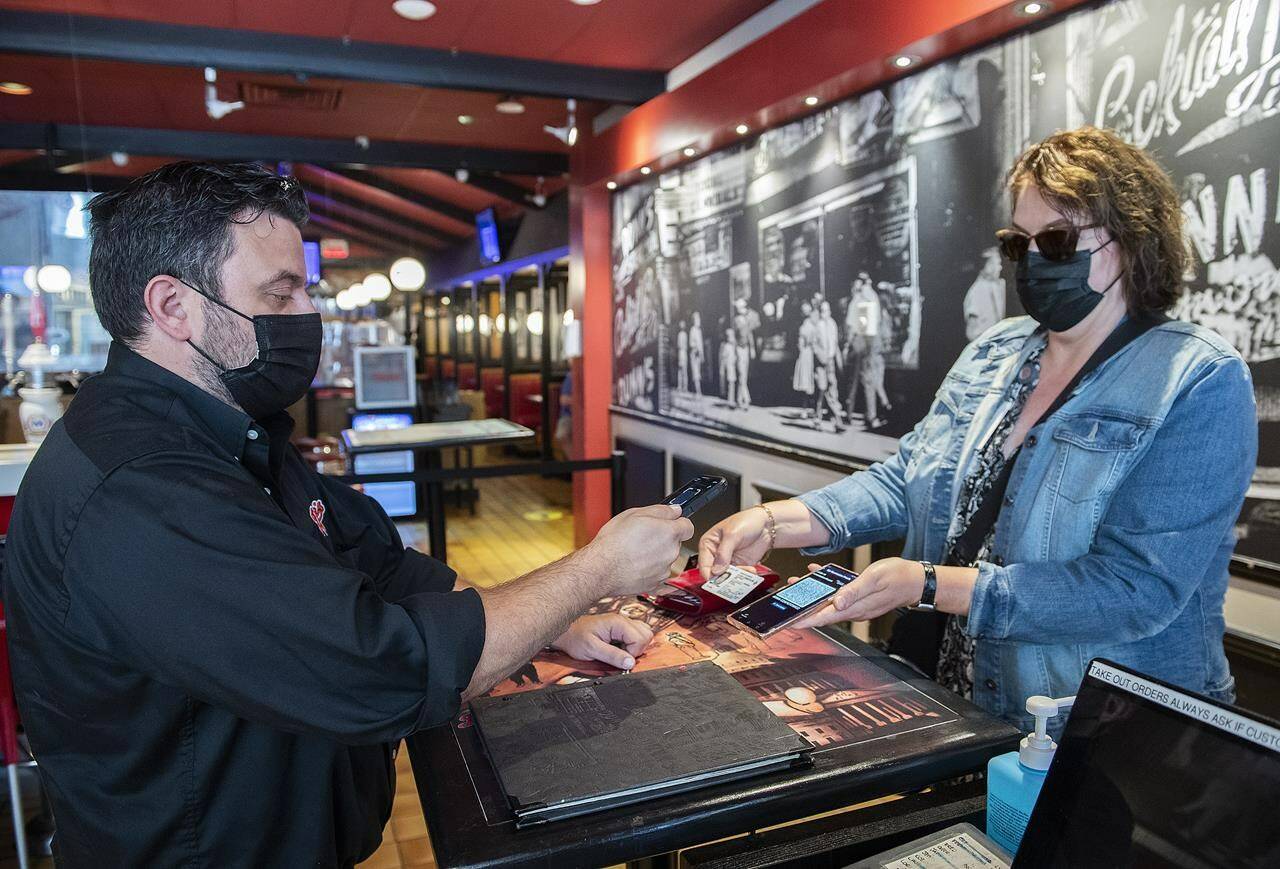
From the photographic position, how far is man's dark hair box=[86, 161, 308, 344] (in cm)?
122

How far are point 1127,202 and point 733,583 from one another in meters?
1.01

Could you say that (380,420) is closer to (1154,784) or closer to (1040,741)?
(1040,741)

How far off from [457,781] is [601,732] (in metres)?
0.19

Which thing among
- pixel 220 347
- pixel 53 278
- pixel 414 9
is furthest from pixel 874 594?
pixel 53 278

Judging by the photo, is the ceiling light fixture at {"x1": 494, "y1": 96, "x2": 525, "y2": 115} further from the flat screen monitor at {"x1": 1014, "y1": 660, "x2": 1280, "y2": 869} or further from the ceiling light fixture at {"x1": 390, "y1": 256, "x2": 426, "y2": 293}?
the flat screen monitor at {"x1": 1014, "y1": 660, "x2": 1280, "y2": 869}

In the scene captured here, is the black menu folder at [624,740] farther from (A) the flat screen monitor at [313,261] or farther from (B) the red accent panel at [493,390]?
(B) the red accent panel at [493,390]

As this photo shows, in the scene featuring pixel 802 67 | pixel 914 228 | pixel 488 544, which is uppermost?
pixel 802 67

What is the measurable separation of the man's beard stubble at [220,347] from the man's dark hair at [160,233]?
33mm

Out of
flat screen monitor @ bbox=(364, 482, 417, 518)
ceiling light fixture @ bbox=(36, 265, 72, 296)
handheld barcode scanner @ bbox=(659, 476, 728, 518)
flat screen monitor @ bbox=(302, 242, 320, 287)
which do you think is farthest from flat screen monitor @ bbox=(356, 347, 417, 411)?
handheld barcode scanner @ bbox=(659, 476, 728, 518)

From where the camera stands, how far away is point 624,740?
112 cm

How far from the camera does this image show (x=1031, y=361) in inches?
70.8

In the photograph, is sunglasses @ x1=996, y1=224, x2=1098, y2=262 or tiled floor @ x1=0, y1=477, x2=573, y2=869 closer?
sunglasses @ x1=996, y1=224, x2=1098, y2=262

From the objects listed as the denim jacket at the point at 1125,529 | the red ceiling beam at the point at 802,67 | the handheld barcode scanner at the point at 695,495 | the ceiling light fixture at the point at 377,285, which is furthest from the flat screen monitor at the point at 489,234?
the denim jacket at the point at 1125,529

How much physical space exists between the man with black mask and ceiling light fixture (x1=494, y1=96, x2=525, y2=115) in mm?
4915
